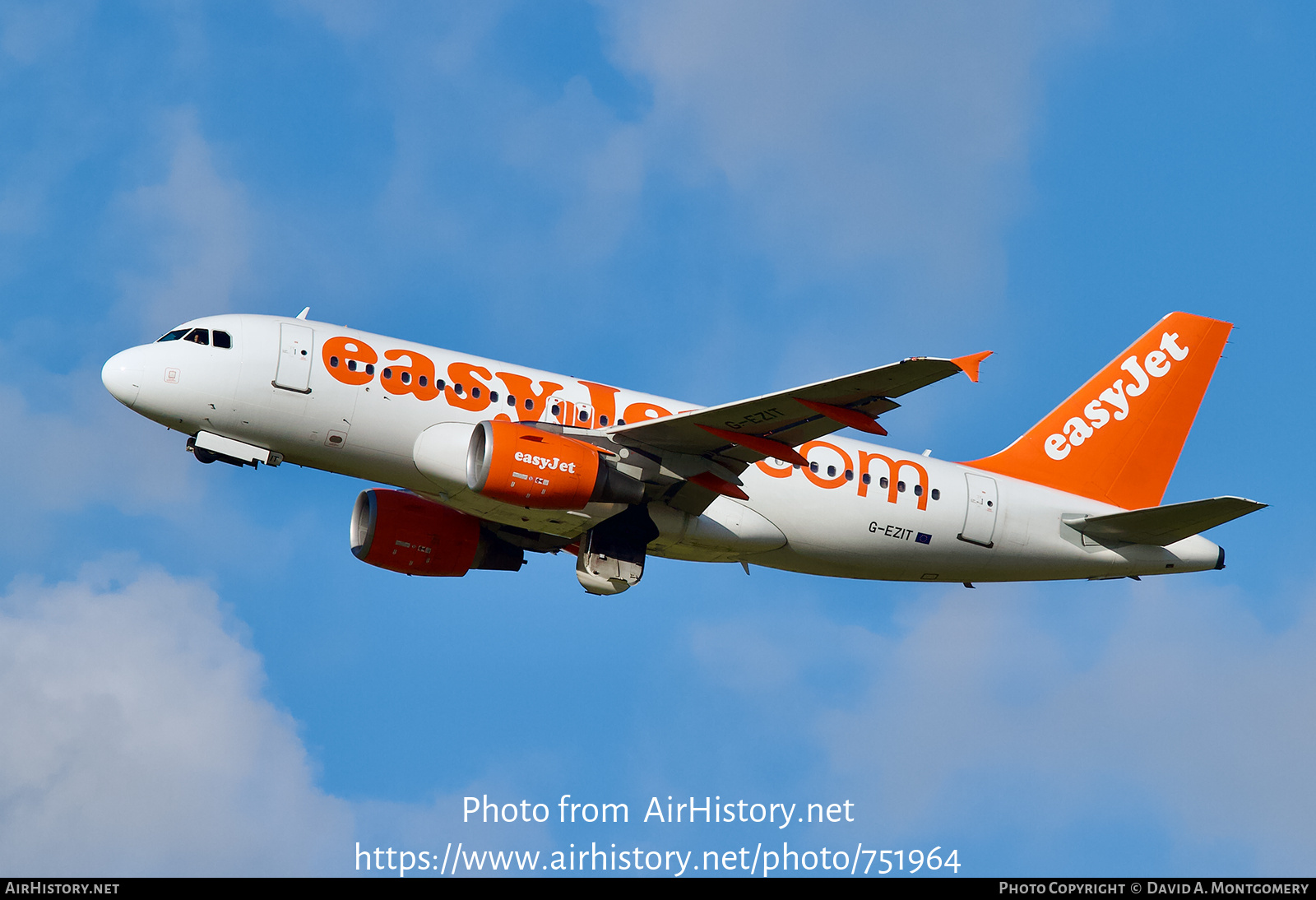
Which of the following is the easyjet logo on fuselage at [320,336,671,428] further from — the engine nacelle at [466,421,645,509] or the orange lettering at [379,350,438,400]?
the engine nacelle at [466,421,645,509]

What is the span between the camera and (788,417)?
102 feet

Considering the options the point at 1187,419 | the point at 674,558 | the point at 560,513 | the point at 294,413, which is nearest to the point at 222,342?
→ the point at 294,413

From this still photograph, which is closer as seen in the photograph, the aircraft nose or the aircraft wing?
the aircraft wing

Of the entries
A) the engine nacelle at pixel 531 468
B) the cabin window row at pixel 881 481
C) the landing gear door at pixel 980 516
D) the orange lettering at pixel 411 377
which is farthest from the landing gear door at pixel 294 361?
the landing gear door at pixel 980 516

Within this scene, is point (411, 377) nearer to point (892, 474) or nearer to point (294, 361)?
point (294, 361)

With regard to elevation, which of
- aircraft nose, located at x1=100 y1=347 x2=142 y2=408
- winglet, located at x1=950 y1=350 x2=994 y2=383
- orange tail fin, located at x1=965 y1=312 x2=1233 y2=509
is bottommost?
winglet, located at x1=950 y1=350 x2=994 y2=383

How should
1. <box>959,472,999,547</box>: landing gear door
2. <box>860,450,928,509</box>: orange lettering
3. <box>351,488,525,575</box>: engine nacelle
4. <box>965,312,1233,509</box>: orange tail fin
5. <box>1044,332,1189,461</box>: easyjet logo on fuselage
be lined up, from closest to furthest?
<box>860,450,928,509</box>: orange lettering, <box>959,472,999,547</box>: landing gear door, <box>351,488,525,575</box>: engine nacelle, <box>965,312,1233,509</box>: orange tail fin, <box>1044,332,1189,461</box>: easyjet logo on fuselage

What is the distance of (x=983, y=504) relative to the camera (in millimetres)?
36938

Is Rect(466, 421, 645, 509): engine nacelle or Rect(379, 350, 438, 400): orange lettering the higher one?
Rect(379, 350, 438, 400): orange lettering

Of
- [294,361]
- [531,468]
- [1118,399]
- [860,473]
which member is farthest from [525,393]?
[1118,399]

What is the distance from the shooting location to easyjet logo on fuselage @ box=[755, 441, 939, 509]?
115 feet

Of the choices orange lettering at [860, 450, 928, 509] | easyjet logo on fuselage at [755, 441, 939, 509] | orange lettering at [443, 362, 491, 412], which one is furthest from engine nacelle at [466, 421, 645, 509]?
orange lettering at [860, 450, 928, 509]

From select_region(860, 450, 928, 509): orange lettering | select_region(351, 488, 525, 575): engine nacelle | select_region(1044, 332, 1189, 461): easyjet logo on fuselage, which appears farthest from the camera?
select_region(1044, 332, 1189, 461): easyjet logo on fuselage
